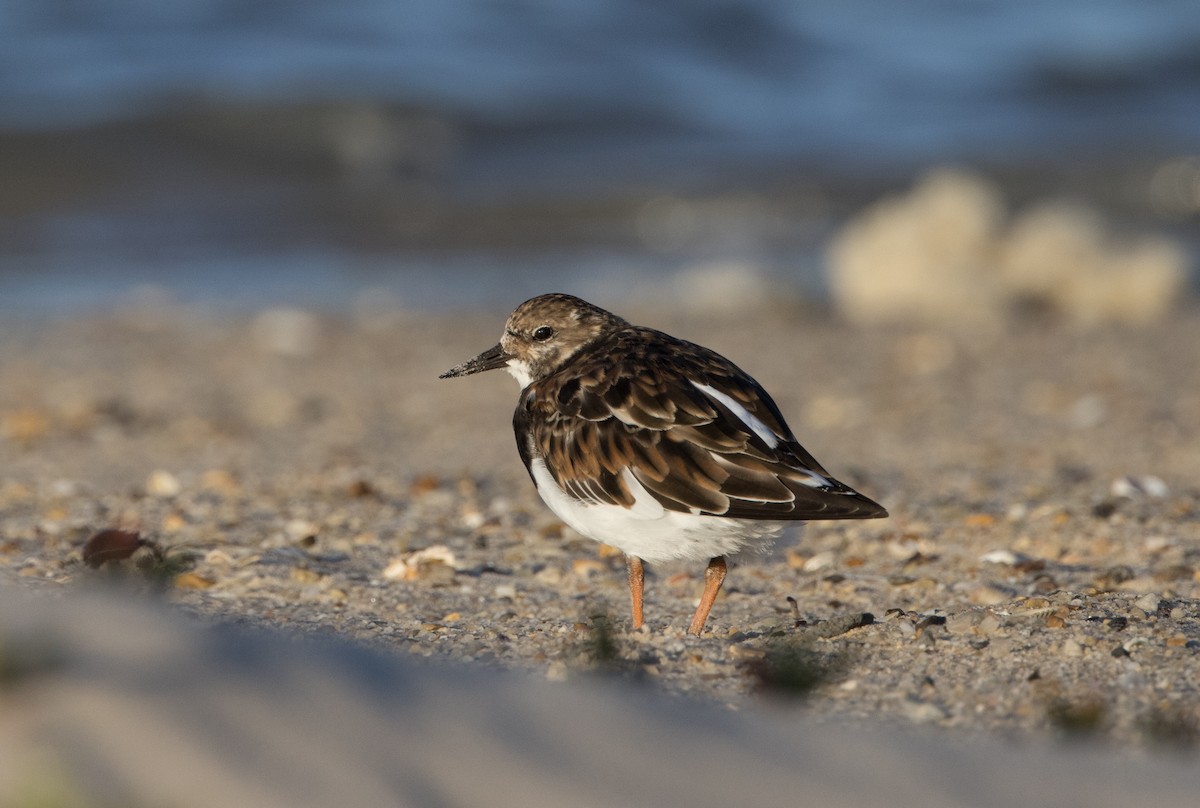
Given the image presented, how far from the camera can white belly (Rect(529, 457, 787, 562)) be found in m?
3.48

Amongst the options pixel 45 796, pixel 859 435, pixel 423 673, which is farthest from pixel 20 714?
pixel 859 435

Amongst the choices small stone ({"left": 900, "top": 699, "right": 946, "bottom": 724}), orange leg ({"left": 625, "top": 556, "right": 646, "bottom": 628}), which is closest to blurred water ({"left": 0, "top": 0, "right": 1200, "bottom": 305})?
orange leg ({"left": 625, "top": 556, "right": 646, "bottom": 628})

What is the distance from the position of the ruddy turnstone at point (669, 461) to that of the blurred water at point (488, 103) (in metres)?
8.31

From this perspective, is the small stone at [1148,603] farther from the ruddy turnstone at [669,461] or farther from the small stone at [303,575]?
the small stone at [303,575]

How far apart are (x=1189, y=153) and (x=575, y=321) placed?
1404cm

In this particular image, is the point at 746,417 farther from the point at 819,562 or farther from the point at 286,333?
the point at 286,333

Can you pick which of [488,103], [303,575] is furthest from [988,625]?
[488,103]

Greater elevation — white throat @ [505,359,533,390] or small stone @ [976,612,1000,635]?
white throat @ [505,359,533,390]

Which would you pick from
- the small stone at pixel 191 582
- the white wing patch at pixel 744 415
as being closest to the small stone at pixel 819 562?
the white wing patch at pixel 744 415

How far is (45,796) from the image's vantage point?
1750 mm

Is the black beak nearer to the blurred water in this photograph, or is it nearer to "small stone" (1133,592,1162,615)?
"small stone" (1133,592,1162,615)

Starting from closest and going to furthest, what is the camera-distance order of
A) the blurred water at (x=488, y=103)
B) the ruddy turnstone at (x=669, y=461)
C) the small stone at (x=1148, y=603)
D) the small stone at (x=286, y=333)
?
the ruddy turnstone at (x=669, y=461)
the small stone at (x=1148, y=603)
the small stone at (x=286, y=333)
the blurred water at (x=488, y=103)

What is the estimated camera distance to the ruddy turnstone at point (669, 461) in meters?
3.44

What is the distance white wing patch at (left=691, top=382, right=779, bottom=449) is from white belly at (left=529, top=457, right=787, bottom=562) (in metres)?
0.21
